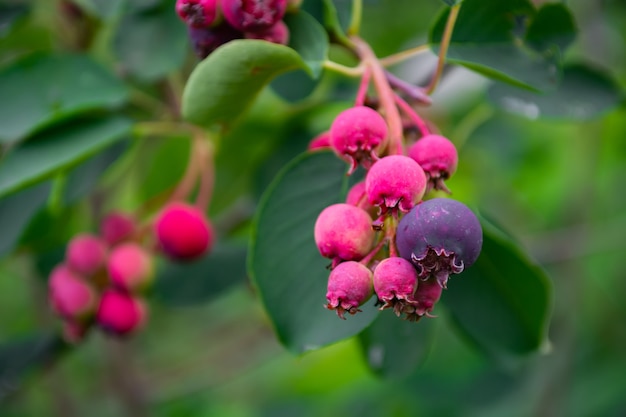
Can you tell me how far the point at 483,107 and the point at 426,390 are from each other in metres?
0.88

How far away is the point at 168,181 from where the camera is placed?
161 centimetres

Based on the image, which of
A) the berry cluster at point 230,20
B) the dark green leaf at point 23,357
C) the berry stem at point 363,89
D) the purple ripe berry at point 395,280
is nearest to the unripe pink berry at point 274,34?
the berry cluster at point 230,20

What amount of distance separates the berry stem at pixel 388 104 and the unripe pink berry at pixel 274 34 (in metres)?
0.09

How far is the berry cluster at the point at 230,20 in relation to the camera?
77cm

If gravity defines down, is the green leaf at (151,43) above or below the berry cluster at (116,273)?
above

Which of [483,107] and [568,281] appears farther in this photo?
[568,281]

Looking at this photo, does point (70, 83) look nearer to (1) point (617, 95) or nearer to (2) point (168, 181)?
(2) point (168, 181)

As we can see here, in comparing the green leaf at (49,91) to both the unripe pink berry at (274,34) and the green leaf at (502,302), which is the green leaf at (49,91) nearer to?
the unripe pink berry at (274,34)

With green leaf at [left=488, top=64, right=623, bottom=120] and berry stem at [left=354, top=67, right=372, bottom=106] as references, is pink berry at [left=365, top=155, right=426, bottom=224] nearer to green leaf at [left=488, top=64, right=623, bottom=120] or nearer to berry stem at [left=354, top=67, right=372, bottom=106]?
berry stem at [left=354, top=67, right=372, bottom=106]

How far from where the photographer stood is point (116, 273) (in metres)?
1.17

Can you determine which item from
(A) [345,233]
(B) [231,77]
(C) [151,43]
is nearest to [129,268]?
(C) [151,43]

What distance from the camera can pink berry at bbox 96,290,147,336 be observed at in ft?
3.78

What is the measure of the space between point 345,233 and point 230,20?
0.89ft

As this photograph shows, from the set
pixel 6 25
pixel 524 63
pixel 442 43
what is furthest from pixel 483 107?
pixel 6 25
